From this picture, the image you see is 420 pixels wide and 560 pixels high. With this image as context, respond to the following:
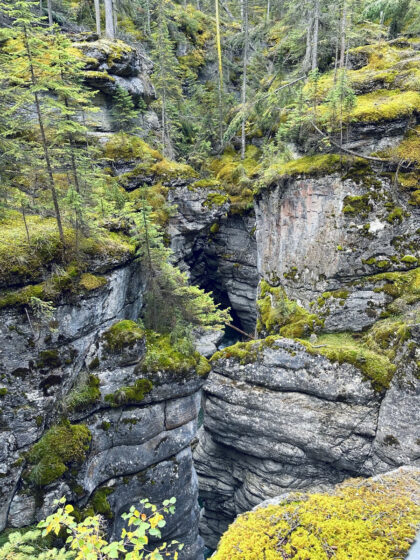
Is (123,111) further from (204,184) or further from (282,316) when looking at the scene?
(282,316)

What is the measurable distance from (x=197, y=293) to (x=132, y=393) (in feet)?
17.2

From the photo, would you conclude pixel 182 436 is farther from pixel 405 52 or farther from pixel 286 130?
pixel 405 52

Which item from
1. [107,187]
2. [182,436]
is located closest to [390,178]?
[107,187]

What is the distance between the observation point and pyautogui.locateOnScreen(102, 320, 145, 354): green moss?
38.6ft

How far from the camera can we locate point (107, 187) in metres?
16.2

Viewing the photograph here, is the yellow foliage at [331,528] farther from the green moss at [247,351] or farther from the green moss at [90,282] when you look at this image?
the green moss at [247,351]

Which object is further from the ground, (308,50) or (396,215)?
(308,50)

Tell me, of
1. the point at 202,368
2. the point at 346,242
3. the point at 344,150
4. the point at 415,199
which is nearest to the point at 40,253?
the point at 202,368

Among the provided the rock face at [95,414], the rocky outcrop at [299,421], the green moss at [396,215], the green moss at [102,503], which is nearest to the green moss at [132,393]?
the rock face at [95,414]

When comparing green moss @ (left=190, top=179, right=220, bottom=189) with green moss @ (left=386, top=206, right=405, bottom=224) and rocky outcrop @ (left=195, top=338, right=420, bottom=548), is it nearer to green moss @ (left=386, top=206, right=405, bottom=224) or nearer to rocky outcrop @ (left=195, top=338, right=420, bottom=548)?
green moss @ (left=386, top=206, right=405, bottom=224)

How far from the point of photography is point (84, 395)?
10820mm

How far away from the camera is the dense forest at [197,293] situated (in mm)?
9516

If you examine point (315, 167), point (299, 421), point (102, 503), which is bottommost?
point (102, 503)

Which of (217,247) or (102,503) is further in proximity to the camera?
(217,247)
